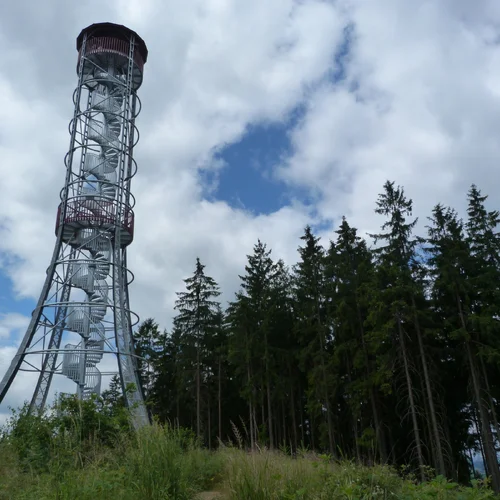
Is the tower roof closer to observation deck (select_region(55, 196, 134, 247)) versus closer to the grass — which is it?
observation deck (select_region(55, 196, 134, 247))

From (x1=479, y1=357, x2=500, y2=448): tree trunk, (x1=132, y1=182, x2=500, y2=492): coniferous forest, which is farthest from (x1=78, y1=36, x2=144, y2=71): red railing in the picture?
(x1=479, y1=357, x2=500, y2=448): tree trunk

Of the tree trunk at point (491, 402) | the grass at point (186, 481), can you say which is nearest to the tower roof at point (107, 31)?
the tree trunk at point (491, 402)

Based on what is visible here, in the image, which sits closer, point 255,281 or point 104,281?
point 104,281

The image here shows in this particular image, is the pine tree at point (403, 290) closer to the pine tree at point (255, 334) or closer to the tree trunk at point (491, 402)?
the tree trunk at point (491, 402)

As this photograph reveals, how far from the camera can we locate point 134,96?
2911cm

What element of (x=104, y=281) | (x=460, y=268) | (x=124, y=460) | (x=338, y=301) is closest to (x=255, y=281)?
(x=338, y=301)

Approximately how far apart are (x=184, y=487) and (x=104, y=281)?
19119 millimetres

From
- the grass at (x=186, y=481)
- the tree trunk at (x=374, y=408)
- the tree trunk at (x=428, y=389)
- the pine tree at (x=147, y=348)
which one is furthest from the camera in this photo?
the pine tree at (x=147, y=348)

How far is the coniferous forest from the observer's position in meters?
20.8

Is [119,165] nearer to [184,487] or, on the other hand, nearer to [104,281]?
[104,281]

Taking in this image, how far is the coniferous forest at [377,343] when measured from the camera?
68.1 feet

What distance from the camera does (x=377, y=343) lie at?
2122cm

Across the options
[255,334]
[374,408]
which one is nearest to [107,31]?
[255,334]

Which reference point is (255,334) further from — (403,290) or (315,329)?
(403,290)
